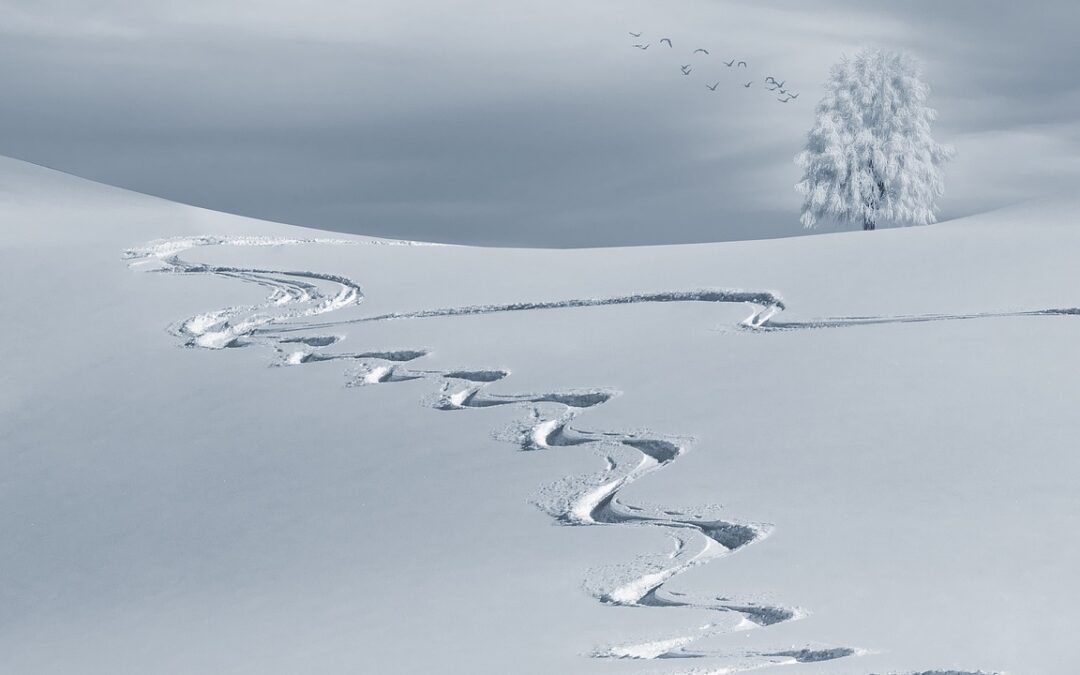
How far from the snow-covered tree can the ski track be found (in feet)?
56.9

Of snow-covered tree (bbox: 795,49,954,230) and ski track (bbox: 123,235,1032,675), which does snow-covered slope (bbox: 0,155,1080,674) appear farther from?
snow-covered tree (bbox: 795,49,954,230)

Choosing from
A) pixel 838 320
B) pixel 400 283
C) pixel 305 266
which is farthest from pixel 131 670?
pixel 305 266

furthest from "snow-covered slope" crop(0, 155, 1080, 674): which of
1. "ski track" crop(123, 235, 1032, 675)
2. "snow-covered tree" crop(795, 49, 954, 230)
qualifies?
"snow-covered tree" crop(795, 49, 954, 230)

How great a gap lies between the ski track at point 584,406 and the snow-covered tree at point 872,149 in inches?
683

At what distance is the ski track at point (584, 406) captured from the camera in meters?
7.02

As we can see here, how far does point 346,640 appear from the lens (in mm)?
7426

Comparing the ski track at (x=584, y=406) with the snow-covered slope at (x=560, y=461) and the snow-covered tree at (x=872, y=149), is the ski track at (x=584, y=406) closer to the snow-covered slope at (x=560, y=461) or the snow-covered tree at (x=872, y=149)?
the snow-covered slope at (x=560, y=461)

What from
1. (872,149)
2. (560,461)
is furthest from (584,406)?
(872,149)

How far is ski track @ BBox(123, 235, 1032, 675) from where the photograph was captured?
7.02 m

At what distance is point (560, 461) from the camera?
33.1 ft

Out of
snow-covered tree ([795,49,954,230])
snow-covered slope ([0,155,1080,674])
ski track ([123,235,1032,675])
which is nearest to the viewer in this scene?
ski track ([123,235,1032,675])

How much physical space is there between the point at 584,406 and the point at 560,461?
1396 millimetres

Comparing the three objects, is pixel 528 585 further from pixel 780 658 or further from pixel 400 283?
pixel 400 283

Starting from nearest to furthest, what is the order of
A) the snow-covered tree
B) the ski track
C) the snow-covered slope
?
the ski track
the snow-covered slope
the snow-covered tree
